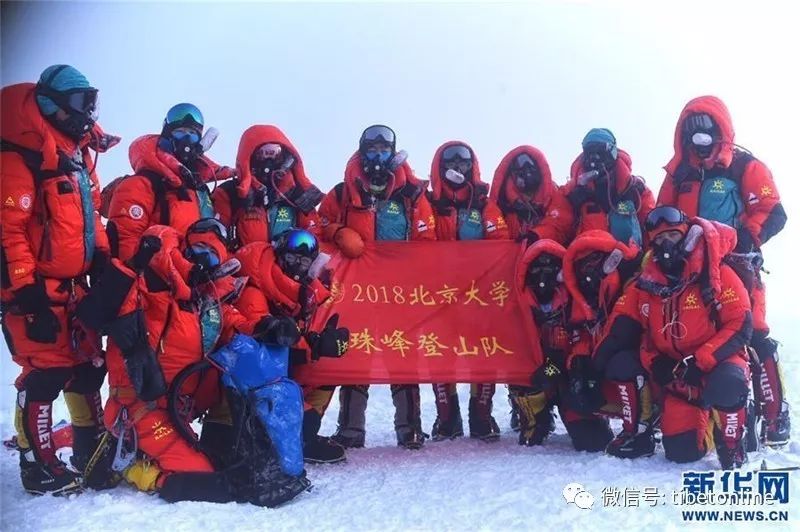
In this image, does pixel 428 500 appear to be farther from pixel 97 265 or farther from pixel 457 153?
pixel 457 153

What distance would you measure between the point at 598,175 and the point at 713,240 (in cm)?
173

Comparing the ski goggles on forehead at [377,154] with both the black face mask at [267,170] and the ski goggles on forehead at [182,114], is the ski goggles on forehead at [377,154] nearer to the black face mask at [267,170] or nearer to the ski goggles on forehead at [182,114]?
the black face mask at [267,170]

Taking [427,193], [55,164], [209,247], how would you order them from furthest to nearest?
[427,193]
[209,247]
[55,164]

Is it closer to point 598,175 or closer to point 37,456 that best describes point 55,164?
point 37,456

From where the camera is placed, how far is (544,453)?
6871mm

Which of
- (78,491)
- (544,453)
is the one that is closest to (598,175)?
(544,453)

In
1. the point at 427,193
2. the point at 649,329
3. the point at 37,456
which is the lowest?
the point at 37,456

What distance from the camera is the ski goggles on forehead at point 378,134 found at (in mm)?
7500

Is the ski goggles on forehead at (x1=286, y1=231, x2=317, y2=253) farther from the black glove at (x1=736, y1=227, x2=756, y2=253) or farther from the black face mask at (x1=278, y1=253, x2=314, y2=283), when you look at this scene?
the black glove at (x1=736, y1=227, x2=756, y2=253)

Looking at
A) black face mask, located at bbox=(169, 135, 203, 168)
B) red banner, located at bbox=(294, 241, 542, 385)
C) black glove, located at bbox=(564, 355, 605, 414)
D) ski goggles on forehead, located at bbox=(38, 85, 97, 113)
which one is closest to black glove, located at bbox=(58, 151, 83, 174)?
ski goggles on forehead, located at bbox=(38, 85, 97, 113)

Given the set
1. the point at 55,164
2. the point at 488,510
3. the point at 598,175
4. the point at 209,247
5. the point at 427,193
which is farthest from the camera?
the point at 427,193

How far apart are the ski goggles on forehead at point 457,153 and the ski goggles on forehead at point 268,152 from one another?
70.9 inches

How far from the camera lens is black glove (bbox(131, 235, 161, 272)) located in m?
5.74

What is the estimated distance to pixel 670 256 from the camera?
245 inches
